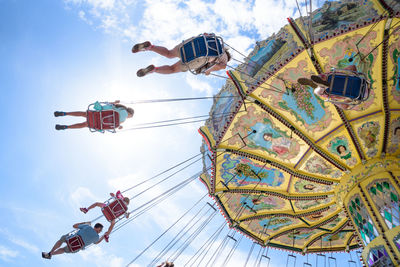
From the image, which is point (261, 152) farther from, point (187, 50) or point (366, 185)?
point (187, 50)

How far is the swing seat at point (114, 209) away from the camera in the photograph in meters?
7.15

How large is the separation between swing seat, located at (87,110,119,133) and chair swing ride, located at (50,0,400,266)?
0.02m

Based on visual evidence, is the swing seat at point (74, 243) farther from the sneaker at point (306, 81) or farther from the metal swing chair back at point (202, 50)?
the sneaker at point (306, 81)

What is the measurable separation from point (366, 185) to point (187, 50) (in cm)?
588

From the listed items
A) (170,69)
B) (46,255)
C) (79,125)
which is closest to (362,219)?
(170,69)

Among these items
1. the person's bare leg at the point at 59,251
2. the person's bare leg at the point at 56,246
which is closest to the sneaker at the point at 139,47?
the person's bare leg at the point at 56,246

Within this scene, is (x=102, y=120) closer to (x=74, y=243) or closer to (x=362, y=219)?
(x=74, y=243)

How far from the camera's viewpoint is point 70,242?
21.0 ft

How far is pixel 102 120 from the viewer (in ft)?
19.8

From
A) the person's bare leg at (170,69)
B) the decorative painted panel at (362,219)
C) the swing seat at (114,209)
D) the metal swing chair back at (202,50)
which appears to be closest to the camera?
the metal swing chair back at (202,50)

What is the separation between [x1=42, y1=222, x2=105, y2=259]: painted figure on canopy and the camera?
20.8 ft

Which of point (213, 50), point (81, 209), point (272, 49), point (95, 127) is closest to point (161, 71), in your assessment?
point (213, 50)

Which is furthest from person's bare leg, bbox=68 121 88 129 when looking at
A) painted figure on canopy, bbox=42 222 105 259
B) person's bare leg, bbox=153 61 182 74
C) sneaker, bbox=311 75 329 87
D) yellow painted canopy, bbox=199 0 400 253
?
sneaker, bbox=311 75 329 87

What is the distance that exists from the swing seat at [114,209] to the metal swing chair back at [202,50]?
11.8 ft
